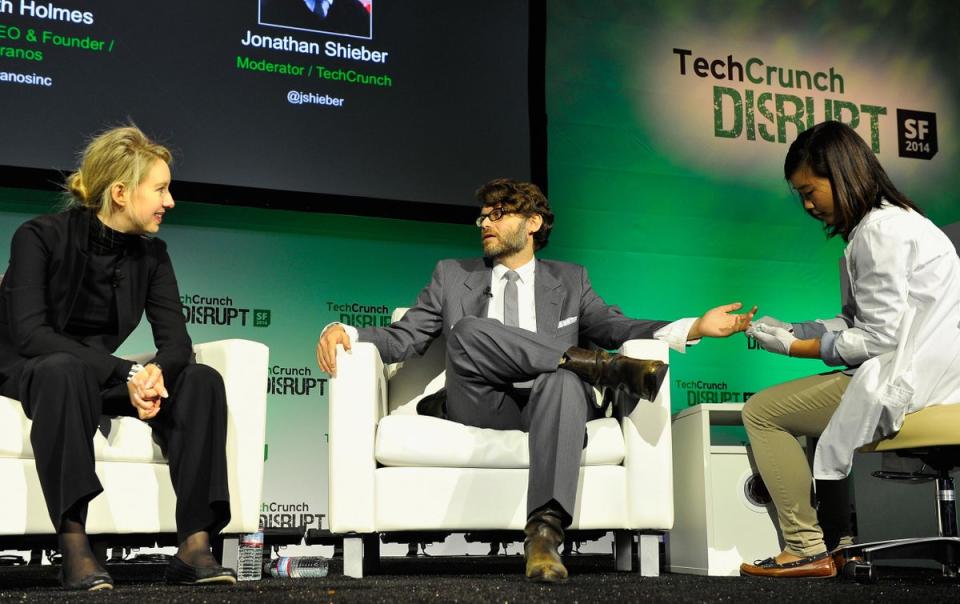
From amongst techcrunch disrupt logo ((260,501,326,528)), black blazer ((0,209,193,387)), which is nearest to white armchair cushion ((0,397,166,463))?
black blazer ((0,209,193,387))

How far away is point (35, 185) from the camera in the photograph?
12.2ft

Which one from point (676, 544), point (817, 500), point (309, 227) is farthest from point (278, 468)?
point (817, 500)

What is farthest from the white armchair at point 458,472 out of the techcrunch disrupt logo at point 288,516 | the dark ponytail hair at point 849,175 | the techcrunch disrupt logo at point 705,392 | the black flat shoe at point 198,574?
the techcrunch disrupt logo at point 705,392

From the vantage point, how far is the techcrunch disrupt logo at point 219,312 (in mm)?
4160

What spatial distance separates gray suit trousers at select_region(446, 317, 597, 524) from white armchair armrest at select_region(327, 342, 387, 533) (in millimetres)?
225

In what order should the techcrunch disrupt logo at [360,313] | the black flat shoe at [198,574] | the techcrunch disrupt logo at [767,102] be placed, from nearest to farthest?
the black flat shoe at [198,574]
the techcrunch disrupt logo at [360,313]
the techcrunch disrupt logo at [767,102]

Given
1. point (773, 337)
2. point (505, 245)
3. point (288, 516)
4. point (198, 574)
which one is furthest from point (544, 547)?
point (288, 516)

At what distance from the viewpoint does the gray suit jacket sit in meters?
2.95

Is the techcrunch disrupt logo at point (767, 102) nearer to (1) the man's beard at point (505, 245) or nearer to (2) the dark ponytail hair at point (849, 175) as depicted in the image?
(1) the man's beard at point (505, 245)

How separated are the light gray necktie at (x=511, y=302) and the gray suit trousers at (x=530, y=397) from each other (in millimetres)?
390

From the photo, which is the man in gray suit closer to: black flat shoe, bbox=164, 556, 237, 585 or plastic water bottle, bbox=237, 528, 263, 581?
plastic water bottle, bbox=237, 528, 263, 581

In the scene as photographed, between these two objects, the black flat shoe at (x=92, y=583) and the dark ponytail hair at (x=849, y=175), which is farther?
the dark ponytail hair at (x=849, y=175)

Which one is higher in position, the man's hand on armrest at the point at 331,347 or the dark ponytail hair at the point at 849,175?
the dark ponytail hair at the point at 849,175

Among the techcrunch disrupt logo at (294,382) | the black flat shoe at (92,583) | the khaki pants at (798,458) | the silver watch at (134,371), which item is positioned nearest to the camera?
the black flat shoe at (92,583)
